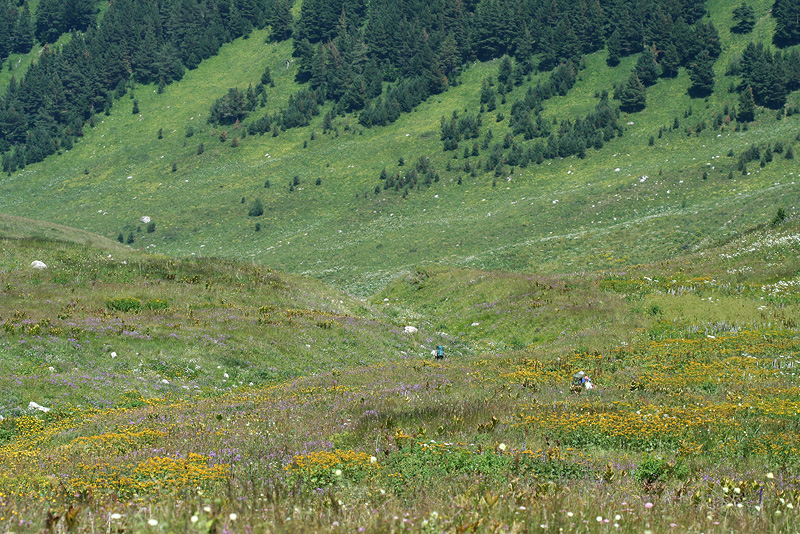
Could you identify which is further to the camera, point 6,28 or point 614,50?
point 6,28

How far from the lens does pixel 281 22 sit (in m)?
128

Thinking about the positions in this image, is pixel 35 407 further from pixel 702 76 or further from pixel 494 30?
pixel 494 30

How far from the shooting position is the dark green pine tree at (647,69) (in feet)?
291

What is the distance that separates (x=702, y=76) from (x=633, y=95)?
323 inches

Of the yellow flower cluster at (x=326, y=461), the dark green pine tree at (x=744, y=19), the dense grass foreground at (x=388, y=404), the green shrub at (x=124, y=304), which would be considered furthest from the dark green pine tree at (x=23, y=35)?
the yellow flower cluster at (x=326, y=461)

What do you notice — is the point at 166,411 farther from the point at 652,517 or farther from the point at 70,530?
the point at 652,517

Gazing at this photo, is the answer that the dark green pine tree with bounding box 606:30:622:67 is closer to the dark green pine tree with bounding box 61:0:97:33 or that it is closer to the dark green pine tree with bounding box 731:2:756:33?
the dark green pine tree with bounding box 731:2:756:33

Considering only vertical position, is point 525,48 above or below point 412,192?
above

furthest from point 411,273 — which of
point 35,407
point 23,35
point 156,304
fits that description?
point 23,35

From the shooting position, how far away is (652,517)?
17.9 ft

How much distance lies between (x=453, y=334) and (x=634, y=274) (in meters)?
10.2

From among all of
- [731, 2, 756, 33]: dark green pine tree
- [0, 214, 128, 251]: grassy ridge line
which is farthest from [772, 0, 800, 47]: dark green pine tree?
[0, 214, 128, 251]: grassy ridge line

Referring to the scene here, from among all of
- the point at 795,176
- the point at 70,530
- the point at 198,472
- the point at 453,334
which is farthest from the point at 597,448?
the point at 795,176

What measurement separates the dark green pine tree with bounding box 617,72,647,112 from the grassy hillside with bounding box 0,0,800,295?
2.16 metres
